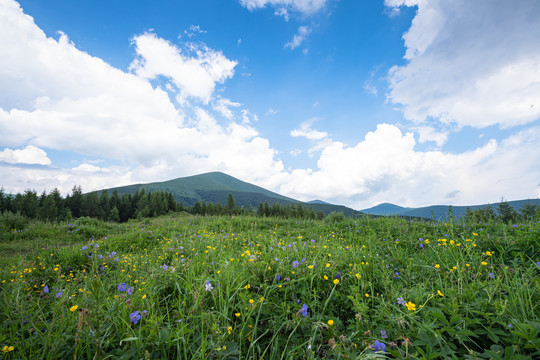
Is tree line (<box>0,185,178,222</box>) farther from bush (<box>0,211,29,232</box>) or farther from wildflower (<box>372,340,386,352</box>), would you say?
wildflower (<box>372,340,386,352</box>)

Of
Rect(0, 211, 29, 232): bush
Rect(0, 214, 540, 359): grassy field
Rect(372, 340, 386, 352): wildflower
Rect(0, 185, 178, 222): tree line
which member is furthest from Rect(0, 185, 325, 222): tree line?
Rect(372, 340, 386, 352): wildflower

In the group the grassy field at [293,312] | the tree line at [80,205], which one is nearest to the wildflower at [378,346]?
the grassy field at [293,312]

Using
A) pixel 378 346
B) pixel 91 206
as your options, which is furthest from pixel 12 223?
pixel 91 206

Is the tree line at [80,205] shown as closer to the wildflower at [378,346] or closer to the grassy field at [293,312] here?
the grassy field at [293,312]

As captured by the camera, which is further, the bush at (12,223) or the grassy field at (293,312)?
the bush at (12,223)

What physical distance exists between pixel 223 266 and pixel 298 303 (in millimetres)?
1254

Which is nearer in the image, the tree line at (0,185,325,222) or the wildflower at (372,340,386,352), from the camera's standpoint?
the wildflower at (372,340,386,352)

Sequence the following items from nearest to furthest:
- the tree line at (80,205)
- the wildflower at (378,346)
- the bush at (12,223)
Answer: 1. the wildflower at (378,346)
2. the bush at (12,223)
3. the tree line at (80,205)

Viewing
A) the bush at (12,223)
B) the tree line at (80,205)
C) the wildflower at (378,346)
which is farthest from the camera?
the tree line at (80,205)

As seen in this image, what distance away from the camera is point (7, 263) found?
587 cm

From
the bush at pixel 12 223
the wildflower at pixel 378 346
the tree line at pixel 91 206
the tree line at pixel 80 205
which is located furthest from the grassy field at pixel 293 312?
the tree line at pixel 80 205

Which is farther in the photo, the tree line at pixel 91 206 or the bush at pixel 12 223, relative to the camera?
the tree line at pixel 91 206

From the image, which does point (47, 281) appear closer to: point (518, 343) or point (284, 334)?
point (284, 334)

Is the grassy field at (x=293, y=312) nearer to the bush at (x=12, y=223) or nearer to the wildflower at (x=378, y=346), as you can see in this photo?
the wildflower at (x=378, y=346)
